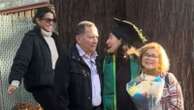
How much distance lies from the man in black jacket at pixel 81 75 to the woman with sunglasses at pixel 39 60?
2.49 feet

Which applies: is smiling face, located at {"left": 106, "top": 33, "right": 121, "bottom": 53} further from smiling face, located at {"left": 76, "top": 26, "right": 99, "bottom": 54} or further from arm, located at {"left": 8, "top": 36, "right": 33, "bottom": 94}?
arm, located at {"left": 8, "top": 36, "right": 33, "bottom": 94}

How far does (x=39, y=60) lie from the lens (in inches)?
296

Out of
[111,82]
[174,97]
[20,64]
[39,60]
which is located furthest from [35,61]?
[174,97]

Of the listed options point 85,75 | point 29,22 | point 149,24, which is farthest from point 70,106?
point 29,22

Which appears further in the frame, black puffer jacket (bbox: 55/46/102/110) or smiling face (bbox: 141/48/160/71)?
black puffer jacket (bbox: 55/46/102/110)

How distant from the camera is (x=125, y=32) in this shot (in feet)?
21.8

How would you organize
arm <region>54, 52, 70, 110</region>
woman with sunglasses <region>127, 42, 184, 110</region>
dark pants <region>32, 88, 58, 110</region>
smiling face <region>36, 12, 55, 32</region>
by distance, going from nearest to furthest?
woman with sunglasses <region>127, 42, 184, 110</region> < arm <region>54, 52, 70, 110</region> < dark pants <region>32, 88, 58, 110</region> < smiling face <region>36, 12, 55, 32</region>

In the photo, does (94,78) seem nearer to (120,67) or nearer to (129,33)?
(120,67)

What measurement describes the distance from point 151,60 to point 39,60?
1.65 m

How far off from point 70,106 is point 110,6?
1291 mm

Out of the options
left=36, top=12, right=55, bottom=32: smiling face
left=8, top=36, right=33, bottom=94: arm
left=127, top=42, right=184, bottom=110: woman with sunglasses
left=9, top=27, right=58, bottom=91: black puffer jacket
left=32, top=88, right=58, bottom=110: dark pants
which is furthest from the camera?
left=36, top=12, right=55, bottom=32: smiling face

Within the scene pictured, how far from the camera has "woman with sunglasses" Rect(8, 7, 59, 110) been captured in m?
7.32

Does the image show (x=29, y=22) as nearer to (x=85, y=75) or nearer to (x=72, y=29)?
(x=72, y=29)

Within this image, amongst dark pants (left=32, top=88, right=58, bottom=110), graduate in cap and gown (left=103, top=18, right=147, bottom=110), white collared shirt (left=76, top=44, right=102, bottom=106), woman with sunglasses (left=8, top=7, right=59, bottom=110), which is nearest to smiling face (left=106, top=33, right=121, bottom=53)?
graduate in cap and gown (left=103, top=18, right=147, bottom=110)
